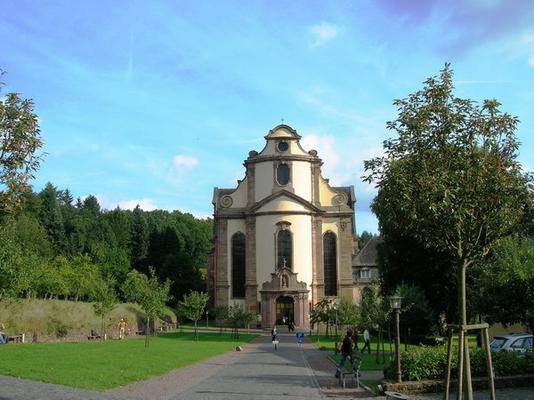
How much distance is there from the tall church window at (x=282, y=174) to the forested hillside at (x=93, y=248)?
877 inches

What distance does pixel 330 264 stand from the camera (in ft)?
232

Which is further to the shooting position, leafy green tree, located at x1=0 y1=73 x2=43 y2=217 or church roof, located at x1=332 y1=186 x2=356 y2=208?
church roof, located at x1=332 y1=186 x2=356 y2=208

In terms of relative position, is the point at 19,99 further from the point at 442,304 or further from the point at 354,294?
the point at 354,294

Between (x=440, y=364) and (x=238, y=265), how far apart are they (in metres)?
54.0

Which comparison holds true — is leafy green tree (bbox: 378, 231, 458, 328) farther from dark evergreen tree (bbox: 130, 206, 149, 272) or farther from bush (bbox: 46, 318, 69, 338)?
dark evergreen tree (bbox: 130, 206, 149, 272)

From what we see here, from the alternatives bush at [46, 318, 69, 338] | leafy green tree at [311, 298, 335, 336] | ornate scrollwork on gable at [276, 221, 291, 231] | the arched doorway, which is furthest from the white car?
ornate scrollwork on gable at [276, 221, 291, 231]

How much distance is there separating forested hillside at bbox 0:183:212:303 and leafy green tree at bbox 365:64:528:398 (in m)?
36.6

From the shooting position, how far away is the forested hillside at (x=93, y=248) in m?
67.6

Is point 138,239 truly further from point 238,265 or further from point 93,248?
point 238,265

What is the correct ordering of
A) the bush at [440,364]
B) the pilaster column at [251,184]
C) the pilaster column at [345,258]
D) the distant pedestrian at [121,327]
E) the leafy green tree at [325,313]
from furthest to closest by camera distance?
1. the pilaster column at [251,184]
2. the pilaster column at [345,258]
3. the leafy green tree at [325,313]
4. the distant pedestrian at [121,327]
5. the bush at [440,364]

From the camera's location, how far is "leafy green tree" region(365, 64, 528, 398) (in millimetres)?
11914

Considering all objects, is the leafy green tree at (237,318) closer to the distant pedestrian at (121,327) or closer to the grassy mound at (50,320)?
the distant pedestrian at (121,327)

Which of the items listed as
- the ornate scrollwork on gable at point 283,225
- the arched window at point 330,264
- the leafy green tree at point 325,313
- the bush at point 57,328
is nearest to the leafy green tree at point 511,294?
the leafy green tree at point 325,313

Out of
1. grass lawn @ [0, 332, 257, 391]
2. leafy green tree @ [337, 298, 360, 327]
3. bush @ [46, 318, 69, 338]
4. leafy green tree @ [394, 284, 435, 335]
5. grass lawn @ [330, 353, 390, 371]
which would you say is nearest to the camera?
grass lawn @ [0, 332, 257, 391]
